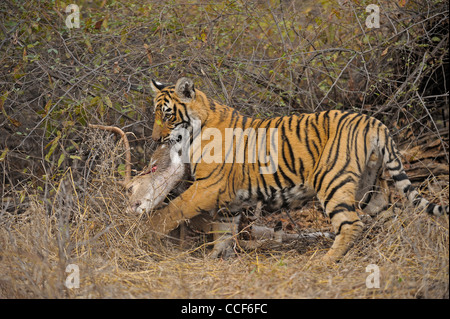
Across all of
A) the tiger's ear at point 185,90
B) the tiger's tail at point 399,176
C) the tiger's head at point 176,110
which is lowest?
the tiger's tail at point 399,176

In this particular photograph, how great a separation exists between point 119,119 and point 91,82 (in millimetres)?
544

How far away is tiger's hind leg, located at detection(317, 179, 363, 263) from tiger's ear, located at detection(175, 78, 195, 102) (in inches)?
64.5

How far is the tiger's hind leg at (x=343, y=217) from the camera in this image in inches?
183

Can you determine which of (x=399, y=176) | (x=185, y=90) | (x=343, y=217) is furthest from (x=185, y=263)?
(x=399, y=176)

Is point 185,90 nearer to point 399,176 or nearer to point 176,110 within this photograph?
point 176,110

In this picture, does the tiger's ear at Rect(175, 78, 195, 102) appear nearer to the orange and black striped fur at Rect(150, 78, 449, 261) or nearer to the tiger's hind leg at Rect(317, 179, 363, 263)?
the orange and black striped fur at Rect(150, 78, 449, 261)

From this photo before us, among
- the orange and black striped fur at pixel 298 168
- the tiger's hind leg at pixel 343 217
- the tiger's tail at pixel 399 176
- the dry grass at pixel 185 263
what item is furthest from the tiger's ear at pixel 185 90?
the tiger's tail at pixel 399 176

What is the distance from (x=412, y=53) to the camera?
6.51 meters

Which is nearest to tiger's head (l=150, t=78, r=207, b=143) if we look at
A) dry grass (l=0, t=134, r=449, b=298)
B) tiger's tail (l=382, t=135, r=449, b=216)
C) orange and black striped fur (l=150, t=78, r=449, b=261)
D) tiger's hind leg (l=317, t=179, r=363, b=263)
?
orange and black striped fur (l=150, t=78, r=449, b=261)

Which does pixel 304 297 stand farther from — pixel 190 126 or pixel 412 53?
pixel 412 53

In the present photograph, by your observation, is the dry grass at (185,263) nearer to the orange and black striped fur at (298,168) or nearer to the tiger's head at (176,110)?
the orange and black striped fur at (298,168)

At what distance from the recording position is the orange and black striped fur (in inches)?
184
